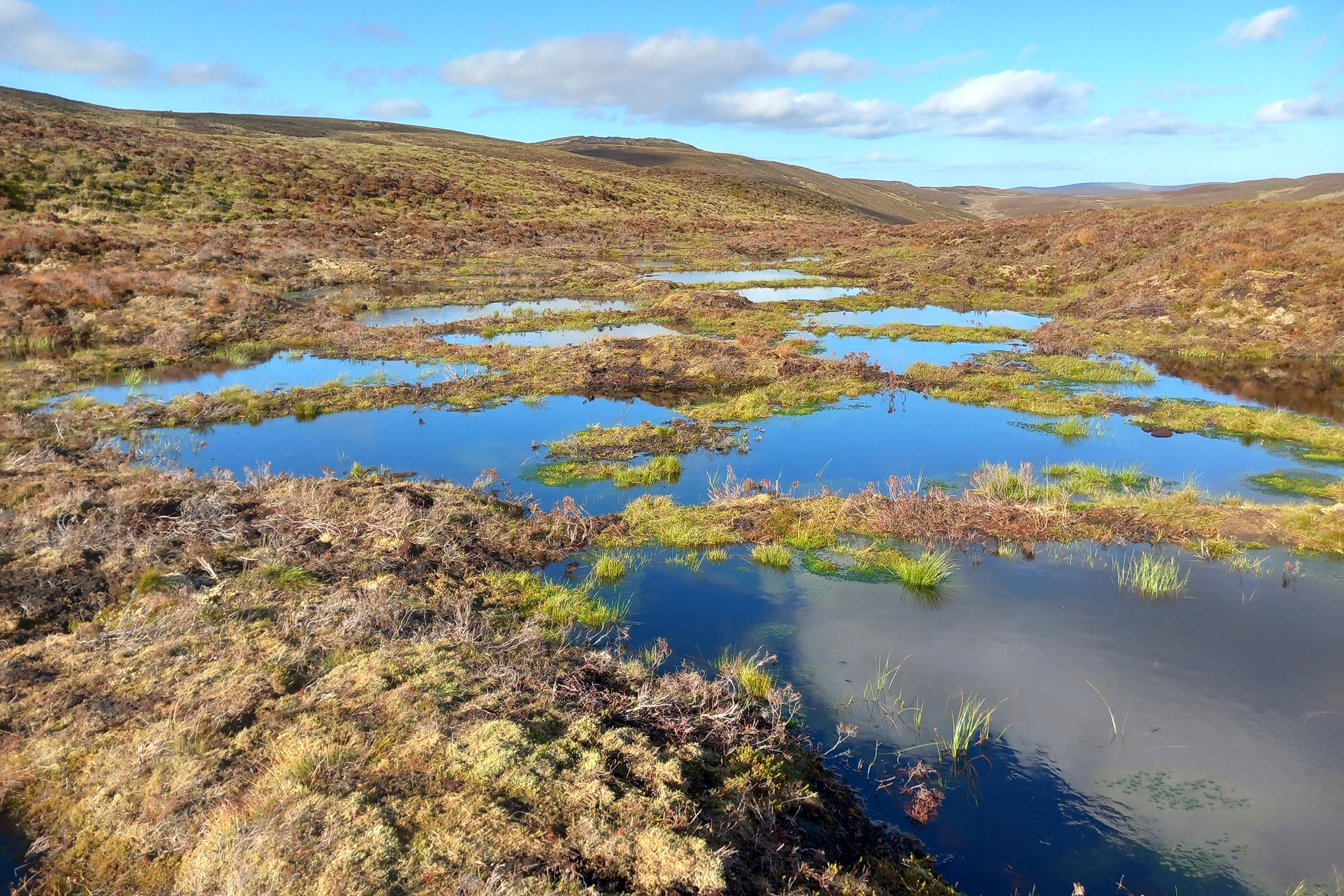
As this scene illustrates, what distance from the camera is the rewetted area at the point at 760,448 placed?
14.5 meters

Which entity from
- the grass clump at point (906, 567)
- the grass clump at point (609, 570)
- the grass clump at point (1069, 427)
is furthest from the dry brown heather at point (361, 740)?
the grass clump at point (1069, 427)

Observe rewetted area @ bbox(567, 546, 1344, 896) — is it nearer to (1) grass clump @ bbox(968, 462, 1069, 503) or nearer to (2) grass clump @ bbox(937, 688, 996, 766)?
(2) grass clump @ bbox(937, 688, 996, 766)

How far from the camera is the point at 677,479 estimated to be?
14.5 meters

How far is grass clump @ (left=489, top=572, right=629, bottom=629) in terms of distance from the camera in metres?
9.52

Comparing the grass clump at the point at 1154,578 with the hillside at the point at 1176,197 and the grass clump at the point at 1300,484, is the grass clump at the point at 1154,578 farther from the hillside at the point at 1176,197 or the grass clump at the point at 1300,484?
the hillside at the point at 1176,197

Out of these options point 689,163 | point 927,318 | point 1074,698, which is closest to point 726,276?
point 927,318

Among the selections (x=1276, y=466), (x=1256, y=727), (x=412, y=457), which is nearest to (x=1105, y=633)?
(x=1256, y=727)

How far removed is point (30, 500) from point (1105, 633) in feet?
50.8

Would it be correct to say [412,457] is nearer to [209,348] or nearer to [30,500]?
[30,500]

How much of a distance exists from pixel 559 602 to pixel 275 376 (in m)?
16.3

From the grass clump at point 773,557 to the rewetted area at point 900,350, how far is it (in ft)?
42.8

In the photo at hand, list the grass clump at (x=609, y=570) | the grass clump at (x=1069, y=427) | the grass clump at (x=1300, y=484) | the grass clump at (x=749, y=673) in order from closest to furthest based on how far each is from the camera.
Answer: the grass clump at (x=749, y=673) → the grass clump at (x=609, y=570) → the grass clump at (x=1300, y=484) → the grass clump at (x=1069, y=427)

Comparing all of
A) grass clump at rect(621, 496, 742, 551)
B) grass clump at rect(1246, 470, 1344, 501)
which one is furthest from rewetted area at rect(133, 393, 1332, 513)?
grass clump at rect(621, 496, 742, 551)

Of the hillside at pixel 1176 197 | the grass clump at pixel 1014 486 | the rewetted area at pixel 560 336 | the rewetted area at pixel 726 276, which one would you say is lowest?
the grass clump at pixel 1014 486
